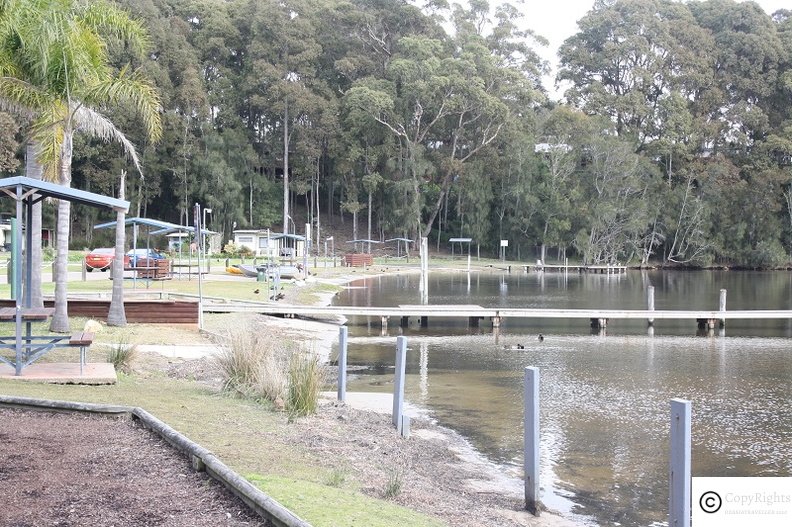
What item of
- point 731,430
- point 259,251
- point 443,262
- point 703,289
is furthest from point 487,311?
point 443,262

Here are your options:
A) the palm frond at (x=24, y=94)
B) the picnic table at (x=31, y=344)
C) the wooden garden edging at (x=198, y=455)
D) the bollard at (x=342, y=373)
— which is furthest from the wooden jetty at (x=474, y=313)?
the wooden garden edging at (x=198, y=455)

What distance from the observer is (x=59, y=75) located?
16734 millimetres

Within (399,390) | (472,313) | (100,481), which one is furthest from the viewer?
(472,313)

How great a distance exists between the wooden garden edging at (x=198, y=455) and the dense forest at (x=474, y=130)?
196 feet

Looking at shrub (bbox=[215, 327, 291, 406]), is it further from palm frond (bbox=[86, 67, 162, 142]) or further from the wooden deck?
the wooden deck

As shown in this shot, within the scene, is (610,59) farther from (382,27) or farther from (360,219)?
(360,219)

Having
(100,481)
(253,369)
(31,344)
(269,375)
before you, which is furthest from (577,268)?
(100,481)

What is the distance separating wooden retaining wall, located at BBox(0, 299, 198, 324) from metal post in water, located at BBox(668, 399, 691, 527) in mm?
14855

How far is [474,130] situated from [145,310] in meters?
60.0

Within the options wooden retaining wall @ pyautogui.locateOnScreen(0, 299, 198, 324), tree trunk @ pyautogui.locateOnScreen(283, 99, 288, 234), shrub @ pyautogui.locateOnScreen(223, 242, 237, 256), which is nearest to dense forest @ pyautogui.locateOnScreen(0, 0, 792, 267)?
tree trunk @ pyautogui.locateOnScreen(283, 99, 288, 234)

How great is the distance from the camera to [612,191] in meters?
73.6

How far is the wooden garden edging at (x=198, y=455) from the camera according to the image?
17.6 feet

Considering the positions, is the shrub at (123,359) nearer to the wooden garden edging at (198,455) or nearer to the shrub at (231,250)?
the wooden garden edging at (198,455)

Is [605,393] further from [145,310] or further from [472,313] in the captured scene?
[472,313]
